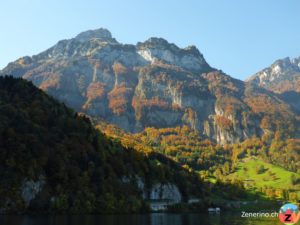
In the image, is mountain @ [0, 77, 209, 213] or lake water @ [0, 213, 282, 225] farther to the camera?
mountain @ [0, 77, 209, 213]

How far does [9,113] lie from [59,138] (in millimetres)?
23614

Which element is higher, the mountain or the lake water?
the mountain

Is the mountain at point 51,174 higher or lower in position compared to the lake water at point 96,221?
higher

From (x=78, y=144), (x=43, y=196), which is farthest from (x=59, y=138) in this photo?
(x=43, y=196)

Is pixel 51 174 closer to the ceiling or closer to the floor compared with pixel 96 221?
closer to the ceiling

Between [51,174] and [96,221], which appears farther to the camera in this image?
[51,174]

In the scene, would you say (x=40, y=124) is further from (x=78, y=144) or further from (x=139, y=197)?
(x=139, y=197)

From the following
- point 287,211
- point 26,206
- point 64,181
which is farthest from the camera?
point 64,181

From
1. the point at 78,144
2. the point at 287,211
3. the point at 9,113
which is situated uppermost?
the point at 9,113

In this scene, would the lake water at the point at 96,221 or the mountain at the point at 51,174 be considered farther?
the mountain at the point at 51,174

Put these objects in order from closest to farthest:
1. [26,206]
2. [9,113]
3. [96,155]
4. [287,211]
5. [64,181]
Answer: [287,211] → [26,206] → [64,181] → [9,113] → [96,155]

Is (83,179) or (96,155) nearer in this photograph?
(83,179)

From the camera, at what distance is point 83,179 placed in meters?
175

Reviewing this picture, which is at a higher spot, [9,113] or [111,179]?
[9,113]
